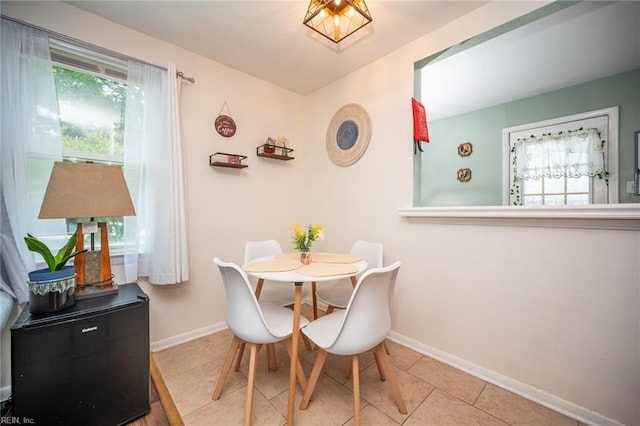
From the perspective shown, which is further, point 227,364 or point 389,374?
point 227,364

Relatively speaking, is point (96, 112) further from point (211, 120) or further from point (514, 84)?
point (514, 84)

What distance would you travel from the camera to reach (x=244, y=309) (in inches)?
51.1

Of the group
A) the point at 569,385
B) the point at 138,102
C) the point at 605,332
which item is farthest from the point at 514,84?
the point at 138,102

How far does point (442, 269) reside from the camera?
76.0 inches

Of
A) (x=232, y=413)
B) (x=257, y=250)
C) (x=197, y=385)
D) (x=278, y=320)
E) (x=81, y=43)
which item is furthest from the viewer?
(x=257, y=250)

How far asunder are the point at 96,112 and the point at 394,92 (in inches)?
92.4

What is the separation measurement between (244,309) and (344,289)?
971 mm

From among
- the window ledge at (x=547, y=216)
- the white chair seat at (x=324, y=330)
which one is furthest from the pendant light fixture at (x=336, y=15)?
the white chair seat at (x=324, y=330)

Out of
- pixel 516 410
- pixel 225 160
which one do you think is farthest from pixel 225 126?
pixel 516 410

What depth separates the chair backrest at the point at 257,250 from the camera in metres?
2.12

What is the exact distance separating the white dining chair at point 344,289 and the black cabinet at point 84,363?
1161mm

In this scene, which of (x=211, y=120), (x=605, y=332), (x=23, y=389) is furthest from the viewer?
(x=211, y=120)

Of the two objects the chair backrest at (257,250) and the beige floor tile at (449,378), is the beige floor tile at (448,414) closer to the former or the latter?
the beige floor tile at (449,378)

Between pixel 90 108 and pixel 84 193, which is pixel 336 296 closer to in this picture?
pixel 84 193
